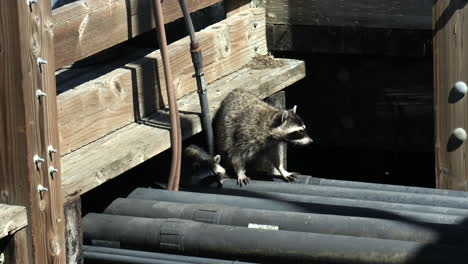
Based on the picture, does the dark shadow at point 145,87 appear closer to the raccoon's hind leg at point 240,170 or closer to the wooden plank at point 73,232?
the raccoon's hind leg at point 240,170

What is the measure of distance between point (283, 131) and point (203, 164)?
67 cm

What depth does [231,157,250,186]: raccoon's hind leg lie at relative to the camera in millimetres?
5551

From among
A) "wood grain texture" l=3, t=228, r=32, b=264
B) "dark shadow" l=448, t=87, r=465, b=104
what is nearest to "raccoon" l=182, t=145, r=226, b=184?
"dark shadow" l=448, t=87, r=465, b=104

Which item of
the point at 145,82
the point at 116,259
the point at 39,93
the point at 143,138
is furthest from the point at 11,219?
the point at 145,82

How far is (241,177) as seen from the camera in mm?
5633

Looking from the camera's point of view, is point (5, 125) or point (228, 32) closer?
point (5, 125)

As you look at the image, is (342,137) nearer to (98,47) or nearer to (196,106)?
(196,106)

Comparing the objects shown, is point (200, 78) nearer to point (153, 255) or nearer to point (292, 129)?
point (292, 129)

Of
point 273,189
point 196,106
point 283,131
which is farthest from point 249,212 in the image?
point 283,131

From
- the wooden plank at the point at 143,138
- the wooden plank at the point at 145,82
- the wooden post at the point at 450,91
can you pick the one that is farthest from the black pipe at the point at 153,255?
the wooden post at the point at 450,91

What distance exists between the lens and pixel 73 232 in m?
4.27

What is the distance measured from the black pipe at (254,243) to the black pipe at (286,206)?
1.32 ft

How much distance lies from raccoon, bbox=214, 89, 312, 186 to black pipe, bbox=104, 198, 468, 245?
3.72ft

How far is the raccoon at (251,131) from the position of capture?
19.2ft
